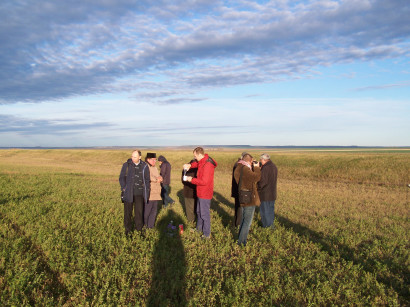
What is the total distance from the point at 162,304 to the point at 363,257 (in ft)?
16.7

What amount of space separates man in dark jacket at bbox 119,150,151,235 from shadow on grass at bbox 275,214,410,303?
4.67m

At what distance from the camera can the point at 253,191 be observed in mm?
7566

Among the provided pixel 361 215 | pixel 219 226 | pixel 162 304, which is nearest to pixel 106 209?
pixel 219 226

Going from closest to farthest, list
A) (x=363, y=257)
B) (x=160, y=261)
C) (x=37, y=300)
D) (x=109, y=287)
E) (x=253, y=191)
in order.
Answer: (x=37, y=300), (x=109, y=287), (x=160, y=261), (x=363, y=257), (x=253, y=191)

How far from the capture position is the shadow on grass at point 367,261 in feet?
18.6

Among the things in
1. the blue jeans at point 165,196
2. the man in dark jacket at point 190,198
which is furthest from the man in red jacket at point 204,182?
the blue jeans at point 165,196

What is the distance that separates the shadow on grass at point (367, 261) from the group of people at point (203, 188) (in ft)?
4.43

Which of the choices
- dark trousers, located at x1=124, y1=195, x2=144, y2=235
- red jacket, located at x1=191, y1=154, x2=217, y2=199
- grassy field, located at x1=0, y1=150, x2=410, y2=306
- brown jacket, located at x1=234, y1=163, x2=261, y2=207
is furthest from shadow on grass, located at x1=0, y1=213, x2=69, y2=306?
brown jacket, located at x1=234, y1=163, x2=261, y2=207

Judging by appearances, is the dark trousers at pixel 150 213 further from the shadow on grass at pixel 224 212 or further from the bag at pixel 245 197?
the bag at pixel 245 197

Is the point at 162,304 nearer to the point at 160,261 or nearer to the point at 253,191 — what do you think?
the point at 160,261

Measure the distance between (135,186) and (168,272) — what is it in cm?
303

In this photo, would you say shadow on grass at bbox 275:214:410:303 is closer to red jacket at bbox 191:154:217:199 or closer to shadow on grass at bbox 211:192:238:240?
shadow on grass at bbox 211:192:238:240

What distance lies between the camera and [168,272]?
19.6 ft

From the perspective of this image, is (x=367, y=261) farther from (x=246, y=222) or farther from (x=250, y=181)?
(x=250, y=181)
